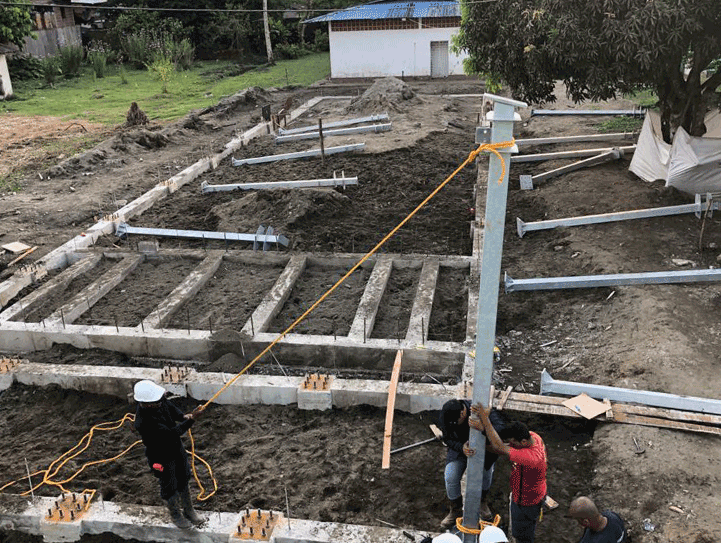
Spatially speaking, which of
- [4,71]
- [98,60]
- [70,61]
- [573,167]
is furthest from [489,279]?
[70,61]

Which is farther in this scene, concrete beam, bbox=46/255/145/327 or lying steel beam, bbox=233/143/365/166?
lying steel beam, bbox=233/143/365/166

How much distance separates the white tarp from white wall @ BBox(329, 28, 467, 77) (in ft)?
57.6

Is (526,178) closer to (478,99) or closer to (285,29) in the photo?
(478,99)

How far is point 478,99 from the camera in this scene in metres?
22.6

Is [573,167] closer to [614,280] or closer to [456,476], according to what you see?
[614,280]

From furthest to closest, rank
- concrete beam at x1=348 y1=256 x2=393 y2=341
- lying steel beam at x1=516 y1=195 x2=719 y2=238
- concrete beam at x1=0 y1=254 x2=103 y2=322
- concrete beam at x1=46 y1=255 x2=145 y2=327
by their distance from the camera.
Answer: lying steel beam at x1=516 y1=195 x2=719 y2=238, concrete beam at x1=0 y1=254 x2=103 y2=322, concrete beam at x1=46 y1=255 x2=145 y2=327, concrete beam at x1=348 y1=256 x2=393 y2=341

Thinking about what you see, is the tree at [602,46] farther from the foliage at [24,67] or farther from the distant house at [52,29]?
the distant house at [52,29]

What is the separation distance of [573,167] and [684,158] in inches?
98.7

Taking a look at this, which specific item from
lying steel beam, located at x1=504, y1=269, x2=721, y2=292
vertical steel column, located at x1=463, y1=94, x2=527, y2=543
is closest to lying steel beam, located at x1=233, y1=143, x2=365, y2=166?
lying steel beam, located at x1=504, y1=269, x2=721, y2=292

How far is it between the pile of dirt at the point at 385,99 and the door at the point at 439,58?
764 centimetres

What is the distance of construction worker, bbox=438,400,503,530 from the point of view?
4.78 m

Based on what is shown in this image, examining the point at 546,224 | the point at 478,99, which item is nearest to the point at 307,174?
the point at 546,224

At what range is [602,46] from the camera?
8992 millimetres

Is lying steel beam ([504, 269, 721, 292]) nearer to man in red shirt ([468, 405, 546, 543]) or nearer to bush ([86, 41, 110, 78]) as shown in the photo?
man in red shirt ([468, 405, 546, 543])
